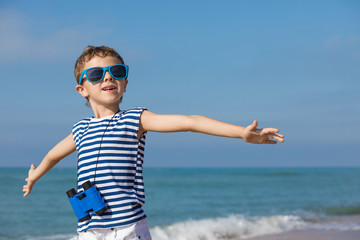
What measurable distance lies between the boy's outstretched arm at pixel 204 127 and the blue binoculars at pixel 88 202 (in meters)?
0.45

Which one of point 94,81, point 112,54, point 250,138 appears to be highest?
point 112,54

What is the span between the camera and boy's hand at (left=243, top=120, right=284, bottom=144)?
225cm

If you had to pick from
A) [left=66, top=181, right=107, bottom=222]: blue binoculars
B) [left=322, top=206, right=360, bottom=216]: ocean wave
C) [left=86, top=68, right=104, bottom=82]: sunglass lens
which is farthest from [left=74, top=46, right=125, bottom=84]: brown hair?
[left=322, top=206, right=360, bottom=216]: ocean wave

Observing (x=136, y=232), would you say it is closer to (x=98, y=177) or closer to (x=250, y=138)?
(x=98, y=177)

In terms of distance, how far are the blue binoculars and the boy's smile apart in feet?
1.76

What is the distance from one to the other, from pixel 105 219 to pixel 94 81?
2.90 feet

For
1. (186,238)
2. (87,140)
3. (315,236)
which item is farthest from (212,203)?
(87,140)

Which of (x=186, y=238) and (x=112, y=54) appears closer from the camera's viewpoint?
(x=112, y=54)

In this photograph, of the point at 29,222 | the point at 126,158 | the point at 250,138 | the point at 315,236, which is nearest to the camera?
the point at 250,138

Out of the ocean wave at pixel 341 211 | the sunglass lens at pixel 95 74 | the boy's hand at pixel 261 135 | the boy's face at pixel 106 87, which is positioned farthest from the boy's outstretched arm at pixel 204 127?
the ocean wave at pixel 341 211

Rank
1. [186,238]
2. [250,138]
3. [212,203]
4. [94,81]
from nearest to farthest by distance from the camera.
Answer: [250,138], [94,81], [186,238], [212,203]

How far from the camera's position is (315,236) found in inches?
311

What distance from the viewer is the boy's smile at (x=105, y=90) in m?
2.99

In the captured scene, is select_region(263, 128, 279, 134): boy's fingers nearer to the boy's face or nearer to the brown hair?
the boy's face
